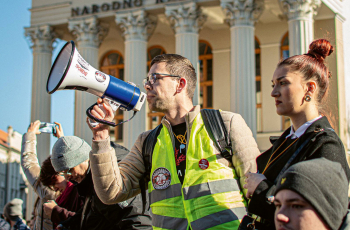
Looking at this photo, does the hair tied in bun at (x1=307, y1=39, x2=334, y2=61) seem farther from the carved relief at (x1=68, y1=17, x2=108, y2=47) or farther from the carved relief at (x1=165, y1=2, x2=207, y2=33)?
the carved relief at (x1=68, y1=17, x2=108, y2=47)

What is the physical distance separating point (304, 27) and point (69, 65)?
53.2ft

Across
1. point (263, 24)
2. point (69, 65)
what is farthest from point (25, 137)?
point (263, 24)

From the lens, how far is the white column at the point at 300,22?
18.5 meters

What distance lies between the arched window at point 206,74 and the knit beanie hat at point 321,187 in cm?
2154

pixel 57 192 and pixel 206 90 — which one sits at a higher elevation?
pixel 206 90

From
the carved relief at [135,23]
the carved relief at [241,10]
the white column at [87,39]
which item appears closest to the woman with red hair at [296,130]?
the carved relief at [241,10]

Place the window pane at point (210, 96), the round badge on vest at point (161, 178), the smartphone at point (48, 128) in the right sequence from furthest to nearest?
the window pane at point (210, 96)
the smartphone at point (48, 128)
the round badge on vest at point (161, 178)

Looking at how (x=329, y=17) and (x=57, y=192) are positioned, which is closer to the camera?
(x=57, y=192)

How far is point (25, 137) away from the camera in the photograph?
621 cm

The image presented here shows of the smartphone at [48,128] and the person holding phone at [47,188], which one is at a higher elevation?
the smartphone at [48,128]

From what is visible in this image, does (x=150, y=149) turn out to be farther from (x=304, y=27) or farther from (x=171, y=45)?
(x=171, y=45)

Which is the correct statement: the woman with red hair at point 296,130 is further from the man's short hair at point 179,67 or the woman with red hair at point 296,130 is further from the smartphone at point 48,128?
the smartphone at point 48,128

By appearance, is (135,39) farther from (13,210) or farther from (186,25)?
(13,210)

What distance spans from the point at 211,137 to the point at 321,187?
5.04ft
